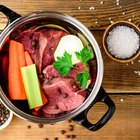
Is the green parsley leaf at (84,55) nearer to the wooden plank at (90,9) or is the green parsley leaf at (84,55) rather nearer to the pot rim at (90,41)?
the pot rim at (90,41)

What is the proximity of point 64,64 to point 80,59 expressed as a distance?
5 centimetres

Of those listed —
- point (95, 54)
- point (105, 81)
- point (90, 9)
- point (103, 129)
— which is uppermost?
point (90, 9)

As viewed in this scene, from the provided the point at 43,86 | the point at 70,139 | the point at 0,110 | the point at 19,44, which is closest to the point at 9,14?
the point at 19,44

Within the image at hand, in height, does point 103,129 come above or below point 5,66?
below

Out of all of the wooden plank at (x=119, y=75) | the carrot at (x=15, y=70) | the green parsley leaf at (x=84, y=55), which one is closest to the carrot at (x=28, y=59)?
the carrot at (x=15, y=70)

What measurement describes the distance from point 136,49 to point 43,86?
33 cm

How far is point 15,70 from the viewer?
1.38 m

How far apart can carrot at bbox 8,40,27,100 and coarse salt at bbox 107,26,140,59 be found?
0.29m

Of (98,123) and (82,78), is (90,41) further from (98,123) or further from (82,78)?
(98,123)

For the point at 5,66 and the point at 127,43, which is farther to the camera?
the point at 127,43

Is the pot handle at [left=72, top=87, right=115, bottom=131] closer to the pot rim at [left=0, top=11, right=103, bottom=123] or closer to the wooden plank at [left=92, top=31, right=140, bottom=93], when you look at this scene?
the pot rim at [left=0, top=11, right=103, bottom=123]

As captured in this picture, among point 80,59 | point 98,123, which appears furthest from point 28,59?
point 98,123

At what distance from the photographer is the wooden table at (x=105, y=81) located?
4.95ft

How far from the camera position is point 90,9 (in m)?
1.52
